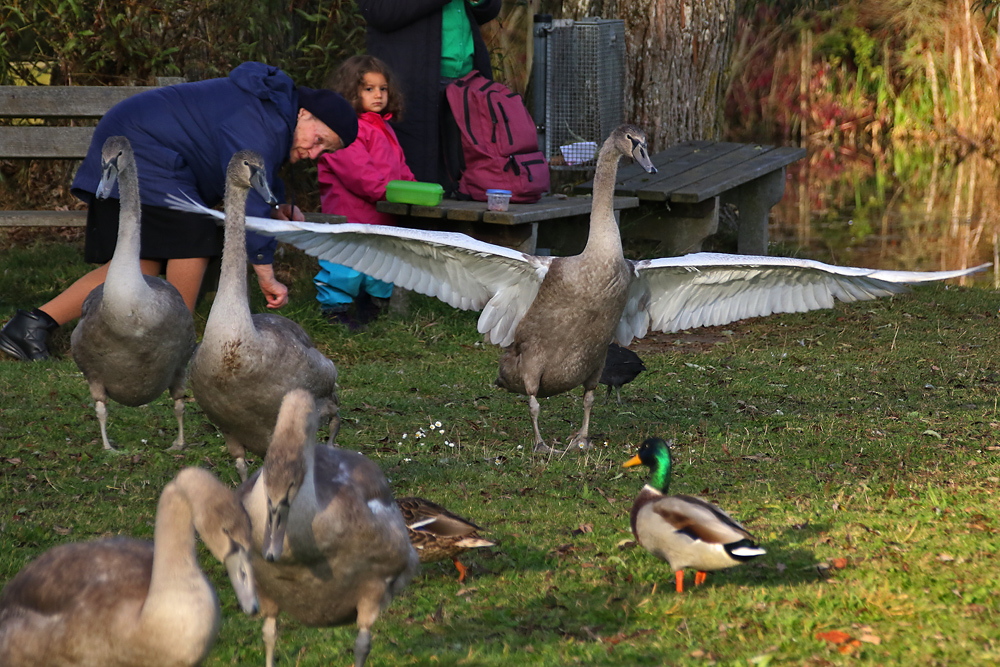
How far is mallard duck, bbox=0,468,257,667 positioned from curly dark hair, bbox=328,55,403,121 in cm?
639

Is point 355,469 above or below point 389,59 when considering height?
below

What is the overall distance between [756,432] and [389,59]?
502 centimetres

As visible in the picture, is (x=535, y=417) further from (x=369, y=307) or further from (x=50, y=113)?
(x=50, y=113)

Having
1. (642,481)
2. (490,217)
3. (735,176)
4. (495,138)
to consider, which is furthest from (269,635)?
(735,176)

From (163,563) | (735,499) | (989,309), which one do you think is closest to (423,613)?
(163,563)

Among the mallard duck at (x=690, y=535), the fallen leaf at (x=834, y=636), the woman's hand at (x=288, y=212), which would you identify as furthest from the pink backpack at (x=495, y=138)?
the fallen leaf at (x=834, y=636)

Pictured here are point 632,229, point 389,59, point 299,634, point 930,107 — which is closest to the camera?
point 299,634

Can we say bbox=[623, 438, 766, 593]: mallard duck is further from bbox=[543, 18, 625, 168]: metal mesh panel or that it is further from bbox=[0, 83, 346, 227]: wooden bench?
bbox=[543, 18, 625, 168]: metal mesh panel

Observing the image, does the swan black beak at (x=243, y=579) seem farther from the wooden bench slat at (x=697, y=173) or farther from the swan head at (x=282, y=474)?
the wooden bench slat at (x=697, y=173)

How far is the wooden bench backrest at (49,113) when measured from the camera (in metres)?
9.12

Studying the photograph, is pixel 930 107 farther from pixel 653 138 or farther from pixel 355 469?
pixel 355 469

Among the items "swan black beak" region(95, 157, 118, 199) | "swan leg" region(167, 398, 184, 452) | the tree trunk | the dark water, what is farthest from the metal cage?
"swan leg" region(167, 398, 184, 452)

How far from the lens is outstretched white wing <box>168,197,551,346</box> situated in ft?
19.4

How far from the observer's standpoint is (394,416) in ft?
22.9
